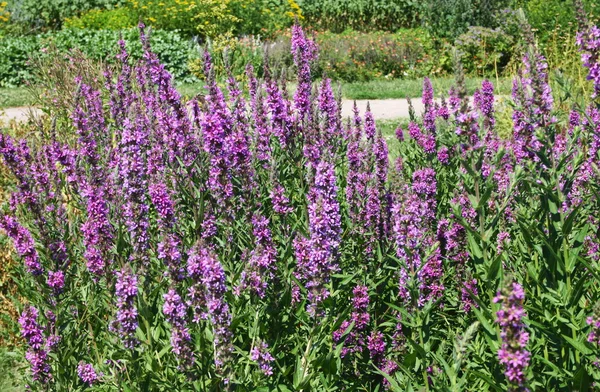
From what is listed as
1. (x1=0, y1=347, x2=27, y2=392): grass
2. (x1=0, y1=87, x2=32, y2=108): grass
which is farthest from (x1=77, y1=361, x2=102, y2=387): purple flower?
(x1=0, y1=87, x2=32, y2=108): grass

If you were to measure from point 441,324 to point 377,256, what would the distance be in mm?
575

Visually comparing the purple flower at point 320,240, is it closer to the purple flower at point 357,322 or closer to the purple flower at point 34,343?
the purple flower at point 357,322

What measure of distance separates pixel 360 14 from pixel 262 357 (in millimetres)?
23380

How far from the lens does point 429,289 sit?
3.90 meters

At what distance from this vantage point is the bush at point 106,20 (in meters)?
21.8

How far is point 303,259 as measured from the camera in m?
3.49

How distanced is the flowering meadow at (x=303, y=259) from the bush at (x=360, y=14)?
68.8 feet

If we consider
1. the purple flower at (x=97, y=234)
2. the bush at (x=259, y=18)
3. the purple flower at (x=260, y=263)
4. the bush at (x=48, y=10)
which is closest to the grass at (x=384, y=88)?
the bush at (x=259, y=18)

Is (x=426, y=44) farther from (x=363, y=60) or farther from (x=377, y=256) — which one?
(x=377, y=256)

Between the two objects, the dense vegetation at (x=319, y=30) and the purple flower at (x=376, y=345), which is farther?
the dense vegetation at (x=319, y=30)

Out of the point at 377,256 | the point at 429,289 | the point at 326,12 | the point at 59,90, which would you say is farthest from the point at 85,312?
the point at 326,12

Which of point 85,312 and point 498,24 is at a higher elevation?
point 498,24

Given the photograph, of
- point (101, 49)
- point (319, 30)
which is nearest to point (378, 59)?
point (319, 30)

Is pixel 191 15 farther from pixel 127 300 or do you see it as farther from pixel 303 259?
pixel 127 300
